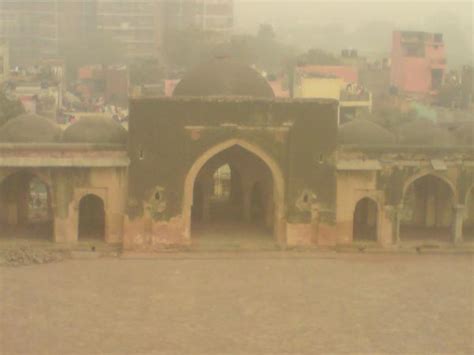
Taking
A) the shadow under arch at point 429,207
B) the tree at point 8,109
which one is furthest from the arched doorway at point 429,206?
the tree at point 8,109

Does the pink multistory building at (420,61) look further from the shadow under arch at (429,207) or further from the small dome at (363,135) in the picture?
the small dome at (363,135)

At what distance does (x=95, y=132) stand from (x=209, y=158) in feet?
8.36

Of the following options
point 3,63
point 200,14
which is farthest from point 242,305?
point 200,14

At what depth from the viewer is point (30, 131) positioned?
1889cm

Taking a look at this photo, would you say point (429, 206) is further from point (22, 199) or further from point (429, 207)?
point (22, 199)

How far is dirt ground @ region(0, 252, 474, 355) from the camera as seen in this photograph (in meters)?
12.4

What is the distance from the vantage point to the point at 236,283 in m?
15.5

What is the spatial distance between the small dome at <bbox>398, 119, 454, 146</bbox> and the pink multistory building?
28.8 m

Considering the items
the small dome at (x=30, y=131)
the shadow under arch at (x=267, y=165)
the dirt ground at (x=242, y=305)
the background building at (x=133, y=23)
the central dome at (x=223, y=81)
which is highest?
the background building at (x=133, y=23)

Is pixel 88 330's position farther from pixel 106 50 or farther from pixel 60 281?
pixel 106 50

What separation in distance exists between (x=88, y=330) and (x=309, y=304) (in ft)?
12.2

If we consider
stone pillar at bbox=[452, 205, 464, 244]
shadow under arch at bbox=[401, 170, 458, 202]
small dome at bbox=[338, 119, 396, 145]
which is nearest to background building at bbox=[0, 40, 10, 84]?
small dome at bbox=[338, 119, 396, 145]

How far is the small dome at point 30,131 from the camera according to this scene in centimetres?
1877

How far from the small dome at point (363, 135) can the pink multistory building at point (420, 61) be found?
29724 millimetres
